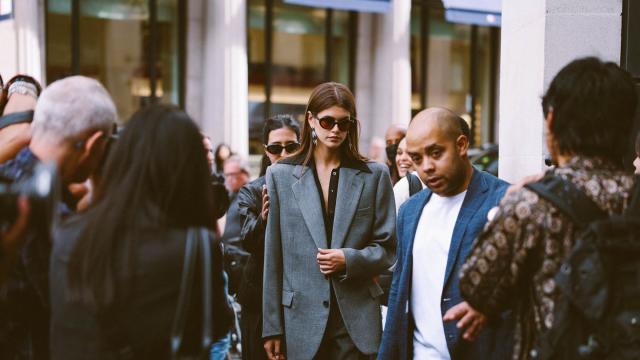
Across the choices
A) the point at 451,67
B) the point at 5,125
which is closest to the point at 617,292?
the point at 5,125

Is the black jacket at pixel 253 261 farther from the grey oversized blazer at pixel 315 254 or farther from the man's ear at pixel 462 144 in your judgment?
the man's ear at pixel 462 144

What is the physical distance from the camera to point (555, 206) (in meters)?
2.33

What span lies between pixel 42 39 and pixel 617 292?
48.0 feet

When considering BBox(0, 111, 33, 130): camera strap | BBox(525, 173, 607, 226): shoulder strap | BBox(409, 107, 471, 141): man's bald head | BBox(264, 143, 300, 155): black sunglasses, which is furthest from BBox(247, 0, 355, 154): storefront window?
BBox(525, 173, 607, 226): shoulder strap

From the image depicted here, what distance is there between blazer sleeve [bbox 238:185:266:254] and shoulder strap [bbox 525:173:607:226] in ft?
7.69

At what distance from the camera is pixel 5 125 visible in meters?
3.36

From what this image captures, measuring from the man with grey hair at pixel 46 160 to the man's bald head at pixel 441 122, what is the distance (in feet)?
4.73

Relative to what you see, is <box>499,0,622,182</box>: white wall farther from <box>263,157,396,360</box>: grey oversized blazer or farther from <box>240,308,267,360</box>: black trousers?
<box>240,308,267,360</box>: black trousers

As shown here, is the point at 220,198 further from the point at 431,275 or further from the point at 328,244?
the point at 431,275

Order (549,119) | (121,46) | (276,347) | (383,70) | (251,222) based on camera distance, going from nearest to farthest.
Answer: (549,119), (276,347), (251,222), (121,46), (383,70)

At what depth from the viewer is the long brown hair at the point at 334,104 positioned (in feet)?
13.6

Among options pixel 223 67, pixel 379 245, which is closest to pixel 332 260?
pixel 379 245

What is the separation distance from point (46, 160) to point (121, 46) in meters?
14.2

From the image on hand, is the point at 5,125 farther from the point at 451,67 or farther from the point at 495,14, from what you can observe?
the point at 451,67
